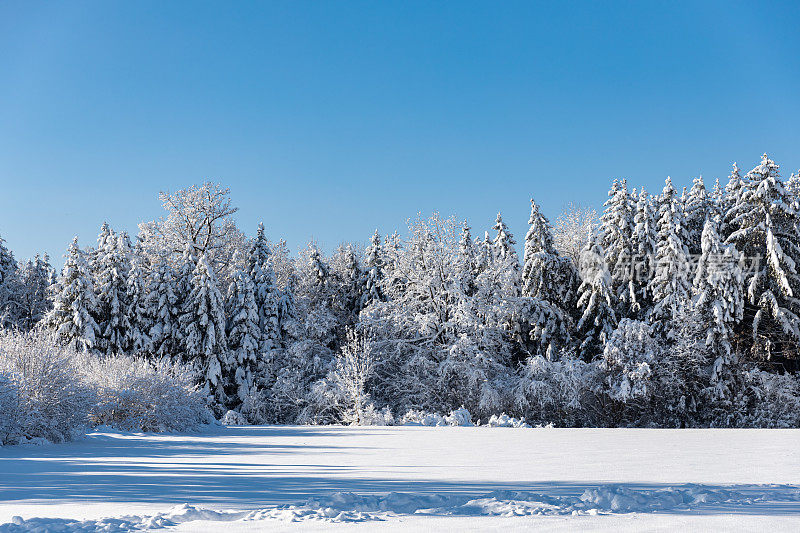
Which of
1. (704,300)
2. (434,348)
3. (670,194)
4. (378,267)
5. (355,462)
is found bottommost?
(355,462)

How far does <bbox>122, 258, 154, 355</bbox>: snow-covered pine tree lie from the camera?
36.5 metres

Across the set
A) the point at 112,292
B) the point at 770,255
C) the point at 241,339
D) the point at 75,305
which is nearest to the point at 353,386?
the point at 241,339

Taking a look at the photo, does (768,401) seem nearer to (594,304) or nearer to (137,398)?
(594,304)

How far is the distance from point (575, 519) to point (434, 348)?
28.3 meters

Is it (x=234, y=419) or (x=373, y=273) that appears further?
(x=373, y=273)

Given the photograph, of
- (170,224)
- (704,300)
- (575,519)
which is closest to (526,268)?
(704,300)

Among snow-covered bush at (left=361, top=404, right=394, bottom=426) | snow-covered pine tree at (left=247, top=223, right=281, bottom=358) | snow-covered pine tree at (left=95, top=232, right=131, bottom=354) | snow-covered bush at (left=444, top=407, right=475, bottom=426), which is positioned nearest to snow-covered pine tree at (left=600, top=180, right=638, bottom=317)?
snow-covered bush at (left=444, top=407, right=475, bottom=426)

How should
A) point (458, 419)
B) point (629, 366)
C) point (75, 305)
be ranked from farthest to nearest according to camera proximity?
point (75, 305), point (629, 366), point (458, 419)

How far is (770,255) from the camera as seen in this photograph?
29359 mm

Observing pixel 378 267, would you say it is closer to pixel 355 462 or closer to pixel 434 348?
pixel 434 348

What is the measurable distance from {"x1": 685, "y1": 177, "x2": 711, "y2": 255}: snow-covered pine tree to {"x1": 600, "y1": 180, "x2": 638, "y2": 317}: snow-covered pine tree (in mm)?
3018

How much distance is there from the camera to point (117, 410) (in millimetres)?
18578

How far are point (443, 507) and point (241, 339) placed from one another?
32.5 metres

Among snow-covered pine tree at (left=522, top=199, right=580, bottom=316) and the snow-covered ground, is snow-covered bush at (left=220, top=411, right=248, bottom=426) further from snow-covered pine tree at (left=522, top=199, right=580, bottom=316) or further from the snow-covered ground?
the snow-covered ground
